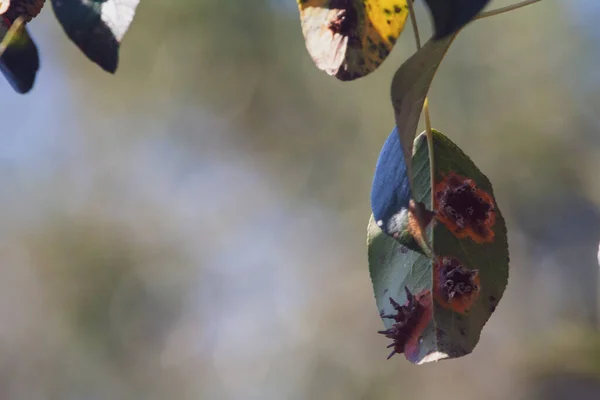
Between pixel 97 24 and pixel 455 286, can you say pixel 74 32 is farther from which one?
pixel 455 286

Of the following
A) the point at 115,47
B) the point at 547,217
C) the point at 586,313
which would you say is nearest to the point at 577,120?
the point at 547,217

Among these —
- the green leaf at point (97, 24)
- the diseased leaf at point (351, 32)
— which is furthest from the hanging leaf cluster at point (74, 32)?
the diseased leaf at point (351, 32)

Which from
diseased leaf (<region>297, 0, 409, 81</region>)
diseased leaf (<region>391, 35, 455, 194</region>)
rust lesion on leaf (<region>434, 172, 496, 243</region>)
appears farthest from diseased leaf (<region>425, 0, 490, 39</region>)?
rust lesion on leaf (<region>434, 172, 496, 243</region>)

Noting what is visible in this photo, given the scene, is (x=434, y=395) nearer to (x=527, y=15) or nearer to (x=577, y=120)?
(x=577, y=120)

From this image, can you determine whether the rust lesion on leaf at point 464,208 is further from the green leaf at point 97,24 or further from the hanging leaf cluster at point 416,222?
the green leaf at point 97,24

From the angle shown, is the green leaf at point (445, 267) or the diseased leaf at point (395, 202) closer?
the diseased leaf at point (395, 202)

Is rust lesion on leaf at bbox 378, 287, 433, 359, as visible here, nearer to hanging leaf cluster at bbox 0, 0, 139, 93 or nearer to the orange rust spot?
the orange rust spot
